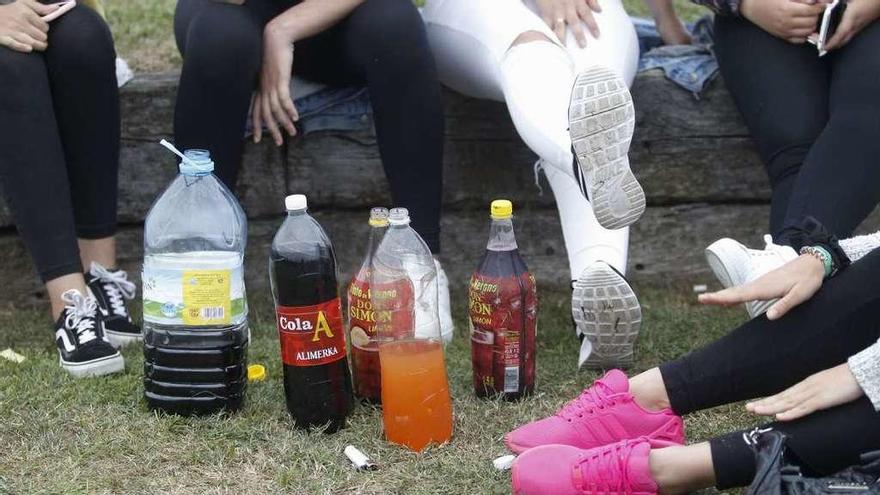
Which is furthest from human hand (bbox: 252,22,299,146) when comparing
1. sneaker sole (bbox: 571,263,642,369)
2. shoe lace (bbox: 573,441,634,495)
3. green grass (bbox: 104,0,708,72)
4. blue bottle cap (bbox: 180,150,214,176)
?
shoe lace (bbox: 573,441,634,495)

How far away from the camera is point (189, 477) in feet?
8.04

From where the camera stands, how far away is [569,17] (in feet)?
10.4

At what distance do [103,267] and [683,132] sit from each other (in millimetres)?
1721

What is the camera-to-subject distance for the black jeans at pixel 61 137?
298 cm

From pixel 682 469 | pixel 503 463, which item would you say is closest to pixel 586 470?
pixel 682 469

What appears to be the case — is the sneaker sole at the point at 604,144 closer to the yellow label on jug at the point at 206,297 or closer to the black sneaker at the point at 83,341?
the yellow label on jug at the point at 206,297

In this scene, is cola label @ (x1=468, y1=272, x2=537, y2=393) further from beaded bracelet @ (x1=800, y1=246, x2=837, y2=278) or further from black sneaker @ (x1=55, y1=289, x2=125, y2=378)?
black sneaker @ (x1=55, y1=289, x2=125, y2=378)

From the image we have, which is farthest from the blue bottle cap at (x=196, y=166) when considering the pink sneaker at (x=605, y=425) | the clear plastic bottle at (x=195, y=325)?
the pink sneaker at (x=605, y=425)

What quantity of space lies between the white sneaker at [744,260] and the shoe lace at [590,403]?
34 centimetres

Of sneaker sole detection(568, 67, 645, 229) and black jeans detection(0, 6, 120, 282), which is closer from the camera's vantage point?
sneaker sole detection(568, 67, 645, 229)

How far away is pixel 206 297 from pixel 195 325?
2.9 inches

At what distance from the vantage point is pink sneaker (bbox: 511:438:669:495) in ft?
7.19

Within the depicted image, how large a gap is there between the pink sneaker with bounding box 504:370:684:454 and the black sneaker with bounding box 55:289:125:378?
1.08 meters

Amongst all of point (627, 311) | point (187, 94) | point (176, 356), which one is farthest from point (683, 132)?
point (176, 356)
